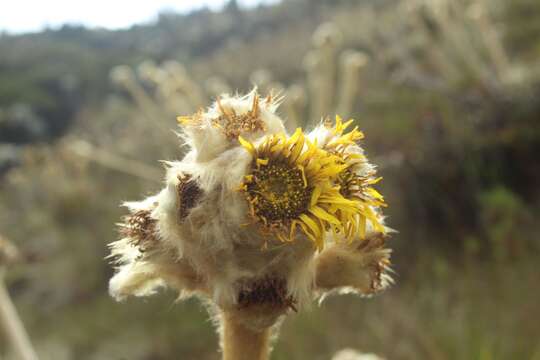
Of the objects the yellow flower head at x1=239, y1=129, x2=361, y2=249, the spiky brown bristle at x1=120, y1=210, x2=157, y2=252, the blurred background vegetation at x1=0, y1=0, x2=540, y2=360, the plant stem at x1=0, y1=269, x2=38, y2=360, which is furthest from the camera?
the blurred background vegetation at x1=0, y1=0, x2=540, y2=360

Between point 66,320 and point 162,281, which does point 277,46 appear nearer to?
point 66,320

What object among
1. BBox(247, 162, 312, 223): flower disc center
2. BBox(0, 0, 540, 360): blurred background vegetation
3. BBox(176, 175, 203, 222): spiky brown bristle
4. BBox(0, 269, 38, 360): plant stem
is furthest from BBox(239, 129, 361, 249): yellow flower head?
BBox(0, 269, 38, 360): plant stem

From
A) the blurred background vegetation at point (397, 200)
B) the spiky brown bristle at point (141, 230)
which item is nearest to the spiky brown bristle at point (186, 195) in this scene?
the spiky brown bristle at point (141, 230)

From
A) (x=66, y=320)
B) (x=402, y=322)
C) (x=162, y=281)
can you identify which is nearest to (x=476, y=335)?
(x=402, y=322)

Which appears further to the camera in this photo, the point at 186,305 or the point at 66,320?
the point at 66,320

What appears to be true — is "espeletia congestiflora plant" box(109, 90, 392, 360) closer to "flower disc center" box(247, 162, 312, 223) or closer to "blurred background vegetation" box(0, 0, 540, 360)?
"flower disc center" box(247, 162, 312, 223)

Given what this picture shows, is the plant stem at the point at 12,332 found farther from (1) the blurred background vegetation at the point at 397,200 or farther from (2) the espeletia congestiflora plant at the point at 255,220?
(2) the espeletia congestiflora plant at the point at 255,220
